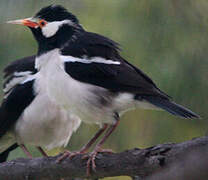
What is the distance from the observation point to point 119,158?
278cm

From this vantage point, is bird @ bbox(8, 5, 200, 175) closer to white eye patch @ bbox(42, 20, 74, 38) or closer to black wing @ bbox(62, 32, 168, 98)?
black wing @ bbox(62, 32, 168, 98)

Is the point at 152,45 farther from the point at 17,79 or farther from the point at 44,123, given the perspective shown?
the point at 17,79

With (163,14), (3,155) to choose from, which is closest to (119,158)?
(163,14)

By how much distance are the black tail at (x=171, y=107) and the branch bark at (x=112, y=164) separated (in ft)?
1.07

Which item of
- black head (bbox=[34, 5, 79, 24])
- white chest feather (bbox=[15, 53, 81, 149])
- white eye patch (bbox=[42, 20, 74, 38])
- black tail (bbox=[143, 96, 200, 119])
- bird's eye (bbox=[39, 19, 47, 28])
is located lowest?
white chest feather (bbox=[15, 53, 81, 149])

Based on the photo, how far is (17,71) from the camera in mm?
4535

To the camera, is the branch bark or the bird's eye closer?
the branch bark

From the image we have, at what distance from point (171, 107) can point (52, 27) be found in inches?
56.7

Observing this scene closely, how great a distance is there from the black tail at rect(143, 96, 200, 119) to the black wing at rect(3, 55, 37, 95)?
1.77 m

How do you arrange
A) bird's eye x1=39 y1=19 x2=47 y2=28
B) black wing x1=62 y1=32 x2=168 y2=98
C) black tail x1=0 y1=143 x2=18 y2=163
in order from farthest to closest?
black tail x1=0 y1=143 x2=18 y2=163 → bird's eye x1=39 y1=19 x2=47 y2=28 → black wing x1=62 y1=32 x2=168 y2=98

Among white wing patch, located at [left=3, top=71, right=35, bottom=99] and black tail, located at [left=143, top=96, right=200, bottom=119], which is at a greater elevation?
black tail, located at [left=143, top=96, right=200, bottom=119]

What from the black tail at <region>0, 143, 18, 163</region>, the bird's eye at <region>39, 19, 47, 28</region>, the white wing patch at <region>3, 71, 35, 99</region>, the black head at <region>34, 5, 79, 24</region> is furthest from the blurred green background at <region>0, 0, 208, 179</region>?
the black tail at <region>0, 143, 18, 163</region>

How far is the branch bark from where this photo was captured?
97.0 inches

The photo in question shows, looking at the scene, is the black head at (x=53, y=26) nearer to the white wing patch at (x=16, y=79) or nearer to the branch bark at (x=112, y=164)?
the white wing patch at (x=16, y=79)
